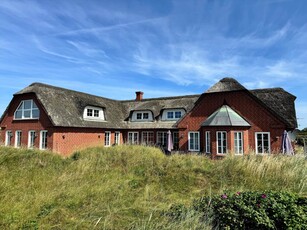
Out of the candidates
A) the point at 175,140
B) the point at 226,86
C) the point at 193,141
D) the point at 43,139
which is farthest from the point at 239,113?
the point at 43,139

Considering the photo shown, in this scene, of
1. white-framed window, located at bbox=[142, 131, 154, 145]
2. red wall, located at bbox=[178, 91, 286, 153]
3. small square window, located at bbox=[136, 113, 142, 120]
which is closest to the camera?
red wall, located at bbox=[178, 91, 286, 153]

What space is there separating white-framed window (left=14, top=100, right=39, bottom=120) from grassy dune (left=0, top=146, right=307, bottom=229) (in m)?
11.8

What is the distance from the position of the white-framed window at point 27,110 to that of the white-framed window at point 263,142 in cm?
2108

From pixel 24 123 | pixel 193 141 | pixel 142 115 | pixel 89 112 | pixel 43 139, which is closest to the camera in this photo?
pixel 43 139

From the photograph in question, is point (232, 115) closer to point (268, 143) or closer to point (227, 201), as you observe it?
point (268, 143)

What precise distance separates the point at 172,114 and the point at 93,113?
30.4ft

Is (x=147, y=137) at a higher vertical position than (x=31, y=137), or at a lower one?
lower

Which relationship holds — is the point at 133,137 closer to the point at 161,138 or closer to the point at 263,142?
the point at 161,138

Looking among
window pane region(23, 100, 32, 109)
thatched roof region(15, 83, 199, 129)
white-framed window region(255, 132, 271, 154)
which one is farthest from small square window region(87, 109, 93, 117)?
white-framed window region(255, 132, 271, 154)

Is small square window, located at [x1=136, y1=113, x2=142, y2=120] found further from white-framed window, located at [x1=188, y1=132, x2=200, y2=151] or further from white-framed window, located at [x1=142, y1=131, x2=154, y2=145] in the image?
white-framed window, located at [x1=188, y1=132, x2=200, y2=151]

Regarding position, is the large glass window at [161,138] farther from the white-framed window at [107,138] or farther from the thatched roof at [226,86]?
the thatched roof at [226,86]

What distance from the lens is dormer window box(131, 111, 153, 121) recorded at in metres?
27.5

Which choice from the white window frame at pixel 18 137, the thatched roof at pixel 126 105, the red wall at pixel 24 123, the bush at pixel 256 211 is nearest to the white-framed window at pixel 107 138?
the thatched roof at pixel 126 105

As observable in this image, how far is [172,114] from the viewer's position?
2611 centimetres
